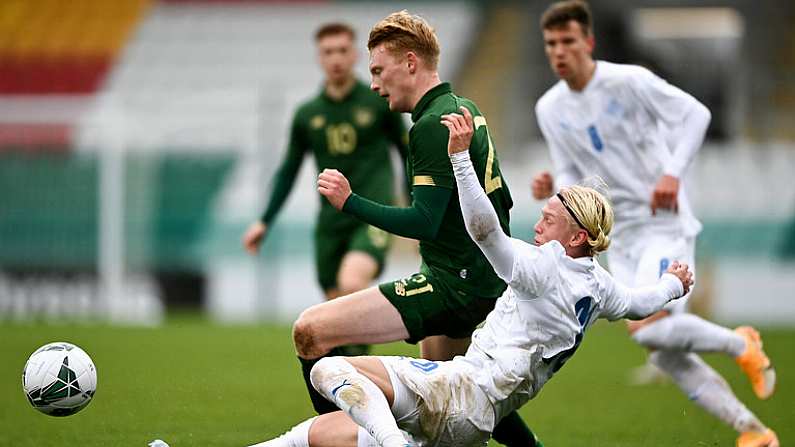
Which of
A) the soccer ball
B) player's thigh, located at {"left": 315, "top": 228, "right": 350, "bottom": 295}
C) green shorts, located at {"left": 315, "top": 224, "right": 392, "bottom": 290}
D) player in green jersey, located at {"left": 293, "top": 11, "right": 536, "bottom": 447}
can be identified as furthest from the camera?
player's thigh, located at {"left": 315, "top": 228, "right": 350, "bottom": 295}

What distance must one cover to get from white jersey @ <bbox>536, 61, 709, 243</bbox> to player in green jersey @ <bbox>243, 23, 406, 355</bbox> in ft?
6.19

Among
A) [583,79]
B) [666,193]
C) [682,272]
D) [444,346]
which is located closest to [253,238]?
[583,79]

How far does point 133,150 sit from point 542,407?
10765mm

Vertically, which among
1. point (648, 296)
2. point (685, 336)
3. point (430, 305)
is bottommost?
point (685, 336)

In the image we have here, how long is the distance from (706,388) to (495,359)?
2293 millimetres

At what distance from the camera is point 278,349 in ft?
42.2

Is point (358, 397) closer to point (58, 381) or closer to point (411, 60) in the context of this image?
point (411, 60)

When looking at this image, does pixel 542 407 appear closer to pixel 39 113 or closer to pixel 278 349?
pixel 278 349

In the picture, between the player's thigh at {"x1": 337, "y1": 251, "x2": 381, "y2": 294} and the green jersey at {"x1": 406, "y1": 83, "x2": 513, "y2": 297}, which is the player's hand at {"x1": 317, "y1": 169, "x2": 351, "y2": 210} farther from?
the player's thigh at {"x1": 337, "y1": 251, "x2": 381, "y2": 294}

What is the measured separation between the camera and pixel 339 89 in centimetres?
941

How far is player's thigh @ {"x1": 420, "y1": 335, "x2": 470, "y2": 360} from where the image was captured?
19.8 ft

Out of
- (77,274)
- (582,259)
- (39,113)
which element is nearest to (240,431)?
(582,259)

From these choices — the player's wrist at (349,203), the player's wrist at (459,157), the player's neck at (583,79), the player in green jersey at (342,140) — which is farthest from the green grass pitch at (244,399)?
the player's wrist at (459,157)

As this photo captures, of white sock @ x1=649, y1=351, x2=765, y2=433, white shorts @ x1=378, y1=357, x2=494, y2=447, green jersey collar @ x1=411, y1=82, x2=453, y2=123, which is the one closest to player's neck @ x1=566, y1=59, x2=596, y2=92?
white sock @ x1=649, y1=351, x2=765, y2=433
